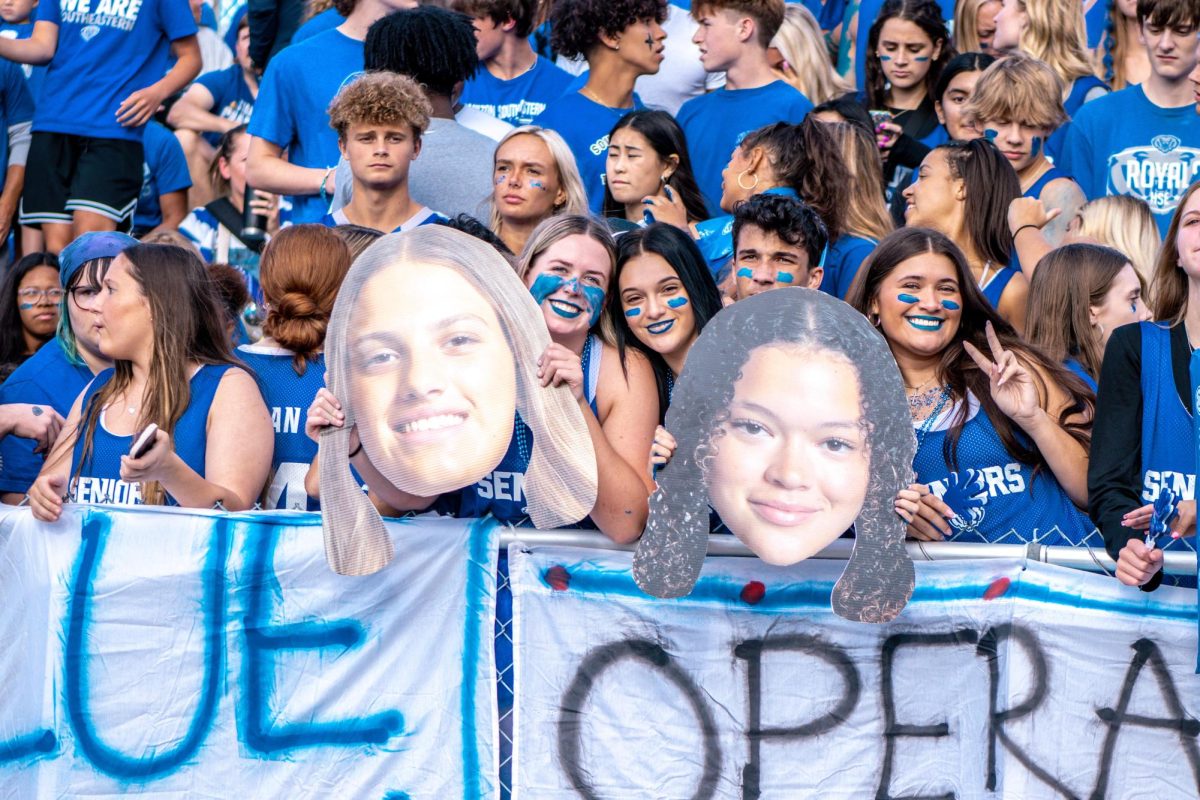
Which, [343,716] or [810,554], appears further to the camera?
[343,716]

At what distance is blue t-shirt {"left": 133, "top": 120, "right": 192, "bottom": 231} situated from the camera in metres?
8.13

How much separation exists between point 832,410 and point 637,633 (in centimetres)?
68

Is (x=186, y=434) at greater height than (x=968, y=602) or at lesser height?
greater

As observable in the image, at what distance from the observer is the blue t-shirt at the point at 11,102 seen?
7438 mm

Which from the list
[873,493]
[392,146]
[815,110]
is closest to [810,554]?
[873,493]

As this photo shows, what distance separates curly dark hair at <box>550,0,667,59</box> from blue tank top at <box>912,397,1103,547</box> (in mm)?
2797

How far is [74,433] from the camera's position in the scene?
4.31 metres

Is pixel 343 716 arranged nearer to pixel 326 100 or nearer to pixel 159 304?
pixel 159 304

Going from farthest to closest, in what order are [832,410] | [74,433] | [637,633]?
[74,433], [637,633], [832,410]

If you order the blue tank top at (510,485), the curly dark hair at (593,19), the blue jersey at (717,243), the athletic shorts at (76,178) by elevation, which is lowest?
the blue tank top at (510,485)

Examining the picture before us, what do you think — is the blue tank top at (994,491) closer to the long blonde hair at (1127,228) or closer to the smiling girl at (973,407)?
the smiling girl at (973,407)

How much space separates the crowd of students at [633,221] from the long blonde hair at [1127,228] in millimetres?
12

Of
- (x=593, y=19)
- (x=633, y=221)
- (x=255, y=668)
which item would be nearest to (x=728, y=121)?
(x=593, y=19)

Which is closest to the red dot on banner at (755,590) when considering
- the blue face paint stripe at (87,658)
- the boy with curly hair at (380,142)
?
the blue face paint stripe at (87,658)
